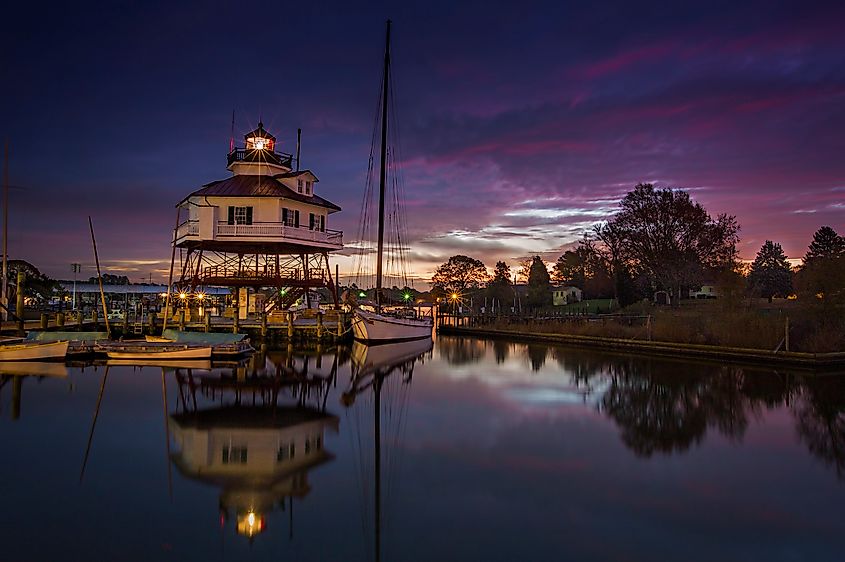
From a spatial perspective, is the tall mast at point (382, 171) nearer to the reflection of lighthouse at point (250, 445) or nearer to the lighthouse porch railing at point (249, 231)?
the lighthouse porch railing at point (249, 231)

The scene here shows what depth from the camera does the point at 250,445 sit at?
518 inches

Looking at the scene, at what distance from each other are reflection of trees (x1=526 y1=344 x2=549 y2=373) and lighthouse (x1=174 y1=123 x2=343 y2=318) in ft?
47.5

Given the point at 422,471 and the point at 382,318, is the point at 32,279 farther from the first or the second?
the point at 422,471

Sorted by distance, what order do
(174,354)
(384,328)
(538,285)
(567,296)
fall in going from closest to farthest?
1. (174,354)
2. (384,328)
3. (567,296)
4. (538,285)

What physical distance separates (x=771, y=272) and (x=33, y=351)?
91274 mm

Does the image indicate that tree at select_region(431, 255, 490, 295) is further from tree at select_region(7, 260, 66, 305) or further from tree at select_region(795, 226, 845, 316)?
tree at select_region(795, 226, 845, 316)

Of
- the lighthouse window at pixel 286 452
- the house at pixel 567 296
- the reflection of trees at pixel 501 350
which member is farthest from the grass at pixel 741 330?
the house at pixel 567 296

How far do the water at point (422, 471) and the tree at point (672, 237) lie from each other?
34450 mm

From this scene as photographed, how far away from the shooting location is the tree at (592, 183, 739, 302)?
181 feet

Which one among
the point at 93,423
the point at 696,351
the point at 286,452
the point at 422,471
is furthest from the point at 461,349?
the point at 422,471

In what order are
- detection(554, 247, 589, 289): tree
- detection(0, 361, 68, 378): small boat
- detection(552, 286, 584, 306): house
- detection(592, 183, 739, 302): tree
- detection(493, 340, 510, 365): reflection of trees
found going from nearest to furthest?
detection(0, 361, 68, 378): small boat → detection(493, 340, 510, 365): reflection of trees → detection(592, 183, 739, 302): tree → detection(552, 286, 584, 306): house → detection(554, 247, 589, 289): tree

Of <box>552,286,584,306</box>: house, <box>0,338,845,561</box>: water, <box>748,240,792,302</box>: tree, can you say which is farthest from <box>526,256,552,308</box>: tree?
<box>0,338,845,561</box>: water

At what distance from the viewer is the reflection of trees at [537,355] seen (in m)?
29.7

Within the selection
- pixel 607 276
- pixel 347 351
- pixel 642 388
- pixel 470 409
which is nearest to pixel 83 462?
pixel 470 409
